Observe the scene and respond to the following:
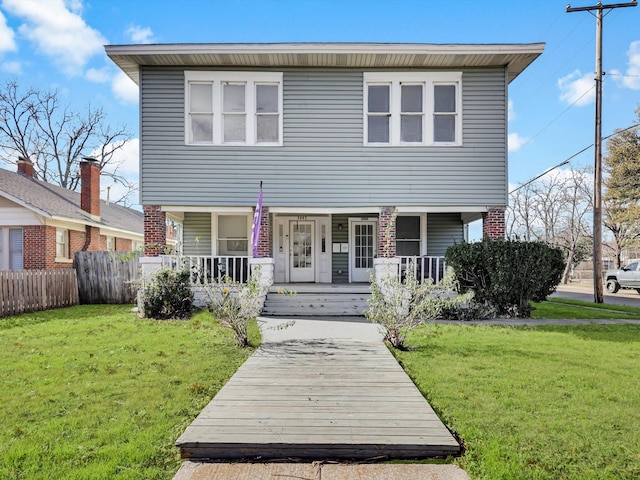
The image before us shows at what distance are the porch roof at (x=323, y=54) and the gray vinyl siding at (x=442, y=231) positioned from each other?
469 centimetres

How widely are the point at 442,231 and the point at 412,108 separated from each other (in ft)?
14.0

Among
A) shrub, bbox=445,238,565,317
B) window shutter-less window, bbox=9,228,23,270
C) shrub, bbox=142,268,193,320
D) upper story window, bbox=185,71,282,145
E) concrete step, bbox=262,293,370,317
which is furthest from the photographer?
window shutter-less window, bbox=9,228,23,270

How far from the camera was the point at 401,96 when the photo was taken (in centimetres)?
1147

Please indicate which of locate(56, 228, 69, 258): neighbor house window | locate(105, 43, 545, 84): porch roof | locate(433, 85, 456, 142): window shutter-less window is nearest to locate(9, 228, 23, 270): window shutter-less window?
locate(56, 228, 69, 258): neighbor house window

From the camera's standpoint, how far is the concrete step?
1046 centimetres

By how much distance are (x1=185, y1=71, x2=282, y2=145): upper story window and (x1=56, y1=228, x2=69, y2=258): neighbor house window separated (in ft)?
30.8

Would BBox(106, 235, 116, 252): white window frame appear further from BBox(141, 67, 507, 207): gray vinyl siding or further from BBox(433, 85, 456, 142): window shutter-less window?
BBox(433, 85, 456, 142): window shutter-less window

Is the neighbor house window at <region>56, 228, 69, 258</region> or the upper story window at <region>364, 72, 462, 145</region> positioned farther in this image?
the neighbor house window at <region>56, 228, 69, 258</region>

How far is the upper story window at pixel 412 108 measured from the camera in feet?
37.3

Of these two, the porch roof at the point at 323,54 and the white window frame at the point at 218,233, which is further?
the white window frame at the point at 218,233

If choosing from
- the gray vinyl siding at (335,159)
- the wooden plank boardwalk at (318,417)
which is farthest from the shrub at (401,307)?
the gray vinyl siding at (335,159)

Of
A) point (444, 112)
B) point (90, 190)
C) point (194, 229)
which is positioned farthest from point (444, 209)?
point (90, 190)

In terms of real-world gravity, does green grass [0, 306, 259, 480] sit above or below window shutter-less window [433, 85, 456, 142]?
below

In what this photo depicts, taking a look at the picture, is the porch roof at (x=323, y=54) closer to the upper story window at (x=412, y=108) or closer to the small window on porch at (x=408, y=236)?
the upper story window at (x=412, y=108)
